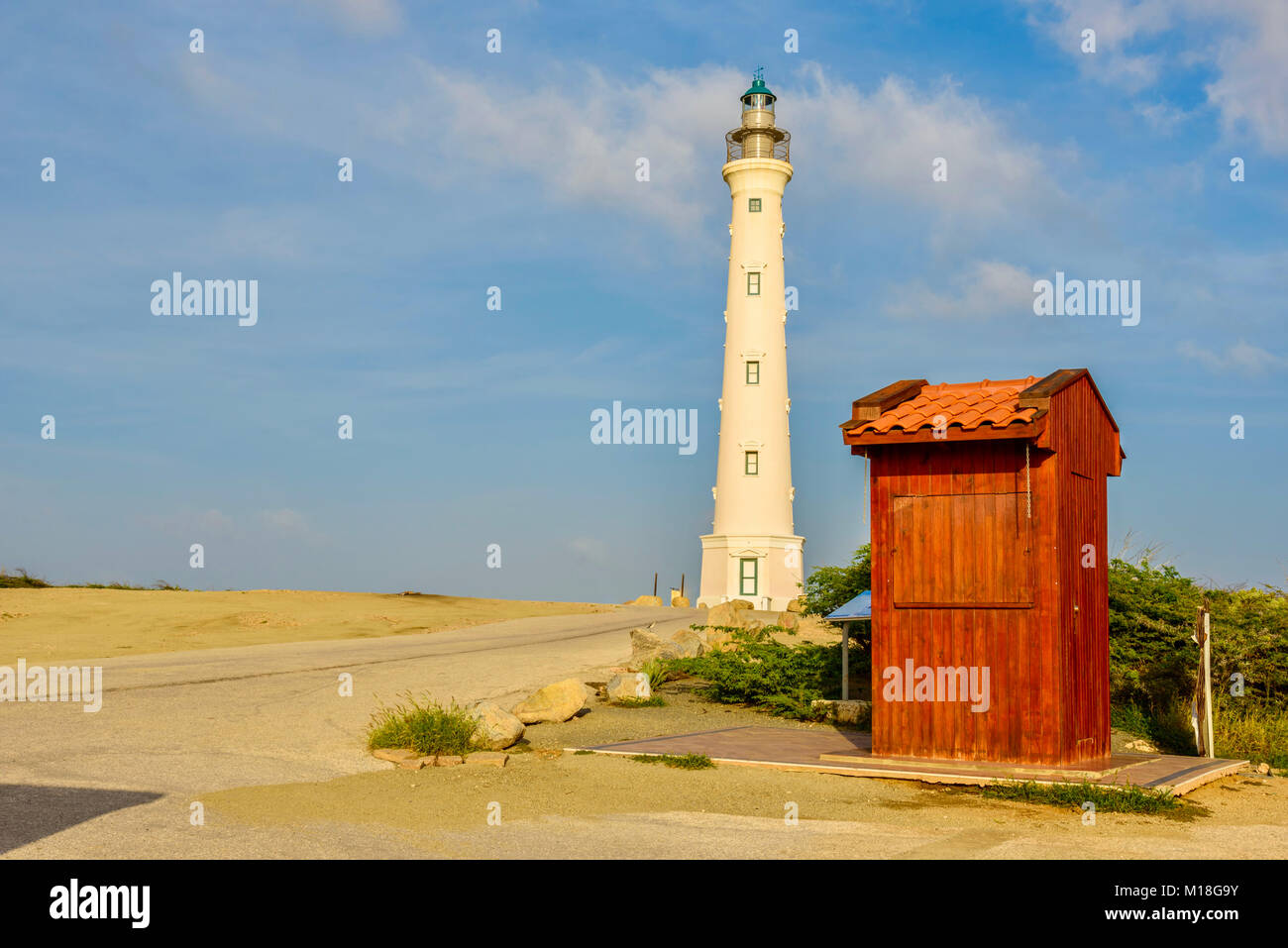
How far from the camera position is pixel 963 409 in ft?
39.8

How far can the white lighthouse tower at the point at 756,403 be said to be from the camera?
138 ft

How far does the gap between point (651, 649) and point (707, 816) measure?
1199 centimetres

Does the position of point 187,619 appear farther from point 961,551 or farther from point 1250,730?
point 1250,730

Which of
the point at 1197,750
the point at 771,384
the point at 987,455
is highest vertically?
the point at 771,384

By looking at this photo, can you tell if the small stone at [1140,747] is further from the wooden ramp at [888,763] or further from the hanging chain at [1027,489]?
the hanging chain at [1027,489]

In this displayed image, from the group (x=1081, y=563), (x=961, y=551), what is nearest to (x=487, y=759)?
(x=961, y=551)

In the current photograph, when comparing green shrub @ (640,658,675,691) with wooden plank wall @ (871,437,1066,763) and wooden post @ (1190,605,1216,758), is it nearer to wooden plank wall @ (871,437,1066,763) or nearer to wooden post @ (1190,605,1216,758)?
wooden plank wall @ (871,437,1066,763)

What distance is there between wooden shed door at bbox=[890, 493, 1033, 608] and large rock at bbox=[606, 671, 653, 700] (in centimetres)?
678

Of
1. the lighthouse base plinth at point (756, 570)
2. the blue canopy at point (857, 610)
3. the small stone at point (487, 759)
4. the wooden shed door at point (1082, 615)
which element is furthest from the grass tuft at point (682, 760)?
the lighthouse base plinth at point (756, 570)

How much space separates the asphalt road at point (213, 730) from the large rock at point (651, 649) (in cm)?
91
